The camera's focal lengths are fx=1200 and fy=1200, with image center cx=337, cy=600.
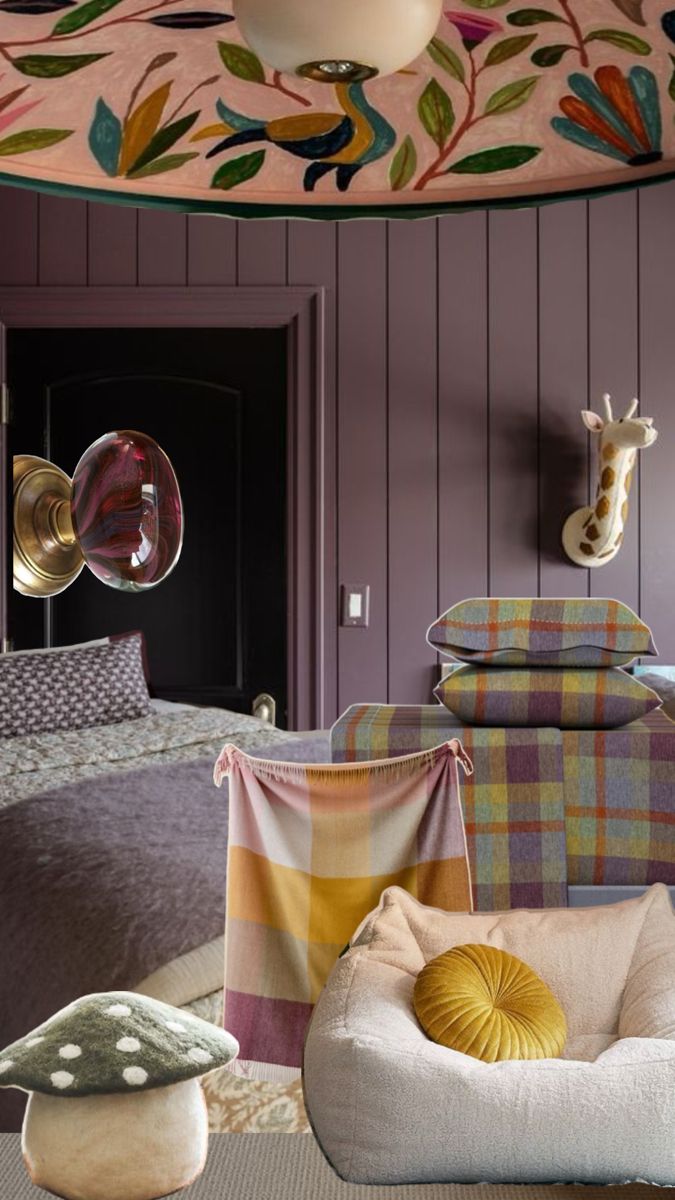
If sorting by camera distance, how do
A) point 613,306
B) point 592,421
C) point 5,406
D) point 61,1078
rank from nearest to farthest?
point 61,1078
point 592,421
point 613,306
point 5,406

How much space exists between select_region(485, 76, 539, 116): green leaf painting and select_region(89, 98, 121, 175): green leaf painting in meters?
0.18

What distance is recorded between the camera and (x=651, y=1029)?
0.69 metres

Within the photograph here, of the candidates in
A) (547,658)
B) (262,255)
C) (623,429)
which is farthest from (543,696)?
(262,255)

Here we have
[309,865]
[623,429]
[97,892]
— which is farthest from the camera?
[623,429]

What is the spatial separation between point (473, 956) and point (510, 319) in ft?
10.8

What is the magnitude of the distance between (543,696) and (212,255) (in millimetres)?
2608

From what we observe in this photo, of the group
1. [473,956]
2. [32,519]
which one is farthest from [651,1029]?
[32,519]

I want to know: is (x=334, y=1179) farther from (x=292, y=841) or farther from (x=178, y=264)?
(x=178, y=264)

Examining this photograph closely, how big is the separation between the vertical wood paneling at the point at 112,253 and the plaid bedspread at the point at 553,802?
102 inches

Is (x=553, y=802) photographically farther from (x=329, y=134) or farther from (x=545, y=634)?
(x=329, y=134)

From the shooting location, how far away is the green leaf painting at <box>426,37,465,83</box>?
53 centimetres

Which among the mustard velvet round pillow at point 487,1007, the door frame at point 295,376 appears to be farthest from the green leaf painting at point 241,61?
the door frame at point 295,376

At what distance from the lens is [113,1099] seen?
400 millimetres

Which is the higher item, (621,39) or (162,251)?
(162,251)
